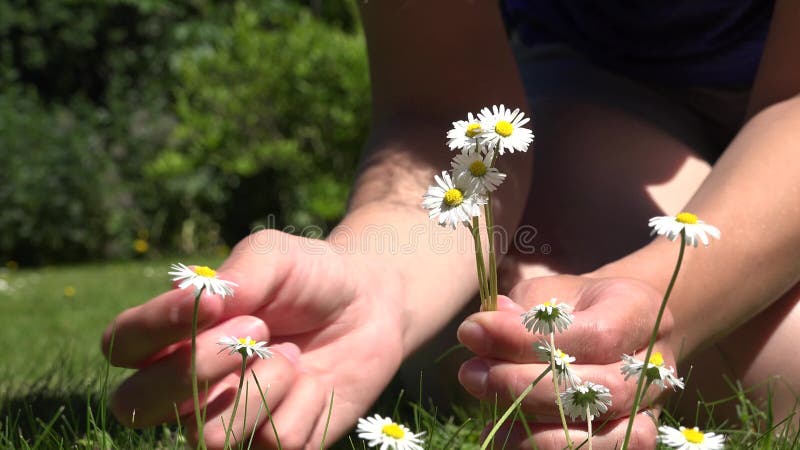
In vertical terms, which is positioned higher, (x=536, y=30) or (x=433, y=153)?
(x=536, y=30)

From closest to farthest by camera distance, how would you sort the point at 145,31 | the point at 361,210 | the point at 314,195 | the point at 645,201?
the point at 361,210 < the point at 645,201 < the point at 314,195 < the point at 145,31

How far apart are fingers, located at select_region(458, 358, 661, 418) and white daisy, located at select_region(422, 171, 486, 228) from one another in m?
0.17

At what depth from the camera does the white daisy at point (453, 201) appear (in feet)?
2.59

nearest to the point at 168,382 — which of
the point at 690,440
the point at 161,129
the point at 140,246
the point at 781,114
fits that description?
the point at 690,440

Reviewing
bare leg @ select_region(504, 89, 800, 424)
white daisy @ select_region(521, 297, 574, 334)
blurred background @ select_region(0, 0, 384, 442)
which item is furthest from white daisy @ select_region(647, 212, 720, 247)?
blurred background @ select_region(0, 0, 384, 442)

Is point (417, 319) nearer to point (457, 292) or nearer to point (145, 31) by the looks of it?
point (457, 292)

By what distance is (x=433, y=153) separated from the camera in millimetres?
1418

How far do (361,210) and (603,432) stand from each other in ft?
1.79

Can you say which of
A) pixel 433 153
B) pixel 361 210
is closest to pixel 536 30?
pixel 433 153

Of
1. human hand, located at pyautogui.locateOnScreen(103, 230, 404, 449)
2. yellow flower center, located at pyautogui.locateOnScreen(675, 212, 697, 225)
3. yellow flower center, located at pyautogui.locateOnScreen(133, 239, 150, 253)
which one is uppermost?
yellow flower center, located at pyautogui.locateOnScreen(675, 212, 697, 225)

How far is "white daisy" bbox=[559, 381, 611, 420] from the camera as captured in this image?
2.75 feet

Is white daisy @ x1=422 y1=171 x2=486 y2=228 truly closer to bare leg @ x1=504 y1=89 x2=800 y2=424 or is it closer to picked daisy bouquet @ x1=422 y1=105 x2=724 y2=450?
picked daisy bouquet @ x1=422 y1=105 x2=724 y2=450

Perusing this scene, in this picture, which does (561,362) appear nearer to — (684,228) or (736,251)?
(684,228)

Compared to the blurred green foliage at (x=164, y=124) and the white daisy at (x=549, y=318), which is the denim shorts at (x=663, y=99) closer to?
the white daisy at (x=549, y=318)
